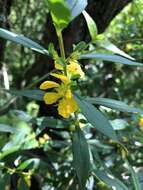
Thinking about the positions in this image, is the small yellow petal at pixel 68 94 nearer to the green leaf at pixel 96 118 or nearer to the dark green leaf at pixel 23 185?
the green leaf at pixel 96 118

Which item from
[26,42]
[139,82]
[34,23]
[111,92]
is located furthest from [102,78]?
[26,42]

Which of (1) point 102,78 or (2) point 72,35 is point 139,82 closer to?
(1) point 102,78

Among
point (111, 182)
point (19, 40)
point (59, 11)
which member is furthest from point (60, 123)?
point (59, 11)

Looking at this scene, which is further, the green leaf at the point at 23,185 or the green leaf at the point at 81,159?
the green leaf at the point at 23,185

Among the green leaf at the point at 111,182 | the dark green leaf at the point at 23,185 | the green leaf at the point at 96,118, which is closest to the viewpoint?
the green leaf at the point at 96,118

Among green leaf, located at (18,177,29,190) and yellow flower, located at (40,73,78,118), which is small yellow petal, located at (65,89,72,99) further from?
green leaf, located at (18,177,29,190)

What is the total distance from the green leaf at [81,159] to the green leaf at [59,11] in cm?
25

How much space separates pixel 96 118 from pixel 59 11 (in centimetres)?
21

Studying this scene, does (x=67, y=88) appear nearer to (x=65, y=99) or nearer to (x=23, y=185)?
(x=65, y=99)

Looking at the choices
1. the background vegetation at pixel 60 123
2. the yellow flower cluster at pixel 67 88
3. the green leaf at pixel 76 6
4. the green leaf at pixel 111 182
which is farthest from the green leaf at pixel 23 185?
the green leaf at pixel 76 6

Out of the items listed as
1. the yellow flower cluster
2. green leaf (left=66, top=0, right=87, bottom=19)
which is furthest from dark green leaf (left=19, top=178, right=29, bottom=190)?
green leaf (left=66, top=0, right=87, bottom=19)

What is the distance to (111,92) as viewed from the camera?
1920 millimetres

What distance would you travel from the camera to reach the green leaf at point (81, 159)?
801 millimetres

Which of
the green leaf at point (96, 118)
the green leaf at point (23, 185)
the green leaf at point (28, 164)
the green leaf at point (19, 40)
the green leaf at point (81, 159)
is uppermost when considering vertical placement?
the green leaf at point (19, 40)
